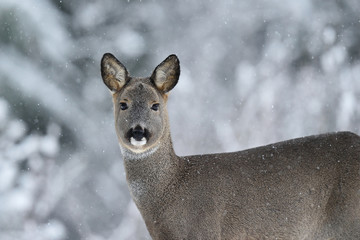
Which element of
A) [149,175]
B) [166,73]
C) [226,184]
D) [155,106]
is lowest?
[226,184]

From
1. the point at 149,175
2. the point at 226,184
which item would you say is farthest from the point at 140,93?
the point at 226,184

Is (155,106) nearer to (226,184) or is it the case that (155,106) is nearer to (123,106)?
(123,106)

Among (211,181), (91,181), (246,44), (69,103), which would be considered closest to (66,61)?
(69,103)

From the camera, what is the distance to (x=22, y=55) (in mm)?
12531

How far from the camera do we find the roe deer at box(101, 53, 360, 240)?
8.21m

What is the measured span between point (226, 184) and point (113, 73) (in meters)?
1.74

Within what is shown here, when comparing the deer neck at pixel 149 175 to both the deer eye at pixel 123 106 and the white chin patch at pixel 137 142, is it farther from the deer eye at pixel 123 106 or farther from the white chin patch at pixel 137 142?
the deer eye at pixel 123 106

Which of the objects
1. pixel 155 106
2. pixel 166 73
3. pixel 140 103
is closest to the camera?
pixel 140 103

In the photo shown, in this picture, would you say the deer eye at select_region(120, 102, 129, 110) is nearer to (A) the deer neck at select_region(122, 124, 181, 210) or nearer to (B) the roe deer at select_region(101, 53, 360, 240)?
(B) the roe deer at select_region(101, 53, 360, 240)

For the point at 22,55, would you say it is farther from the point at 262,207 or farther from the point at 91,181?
the point at 262,207

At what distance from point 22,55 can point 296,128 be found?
478 centimetres

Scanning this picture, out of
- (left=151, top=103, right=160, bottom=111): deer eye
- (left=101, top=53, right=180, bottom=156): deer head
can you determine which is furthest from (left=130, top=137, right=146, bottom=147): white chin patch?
(left=151, top=103, right=160, bottom=111): deer eye

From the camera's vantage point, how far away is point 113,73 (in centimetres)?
868

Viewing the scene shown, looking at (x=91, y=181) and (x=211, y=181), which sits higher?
(x=91, y=181)
